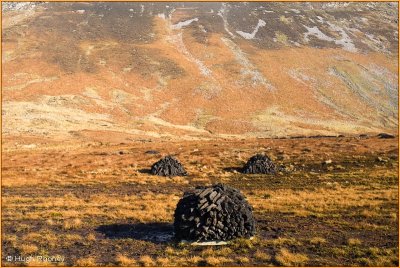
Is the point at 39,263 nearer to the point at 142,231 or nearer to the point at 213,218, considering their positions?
the point at 142,231

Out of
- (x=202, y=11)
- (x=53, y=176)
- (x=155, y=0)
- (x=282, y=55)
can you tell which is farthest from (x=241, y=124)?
(x=155, y=0)

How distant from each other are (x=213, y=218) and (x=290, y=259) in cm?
386

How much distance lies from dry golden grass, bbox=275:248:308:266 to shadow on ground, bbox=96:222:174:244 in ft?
18.0

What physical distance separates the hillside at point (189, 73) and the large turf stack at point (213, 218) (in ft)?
197

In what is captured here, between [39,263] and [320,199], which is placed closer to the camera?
[39,263]

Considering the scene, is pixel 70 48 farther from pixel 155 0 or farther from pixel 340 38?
pixel 340 38

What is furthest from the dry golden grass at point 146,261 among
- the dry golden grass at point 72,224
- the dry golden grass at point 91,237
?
the dry golden grass at point 72,224

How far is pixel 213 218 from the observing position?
680 inches

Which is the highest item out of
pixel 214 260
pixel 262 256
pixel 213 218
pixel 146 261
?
pixel 213 218

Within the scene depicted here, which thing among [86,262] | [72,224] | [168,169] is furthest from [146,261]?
[168,169]

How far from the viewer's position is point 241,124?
100562mm

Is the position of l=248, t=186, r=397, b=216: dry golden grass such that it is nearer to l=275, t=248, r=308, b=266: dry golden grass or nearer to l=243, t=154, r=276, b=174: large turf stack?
l=275, t=248, r=308, b=266: dry golden grass

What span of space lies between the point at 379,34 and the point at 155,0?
10721 cm

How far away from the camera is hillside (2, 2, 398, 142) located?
9638 centimetres
